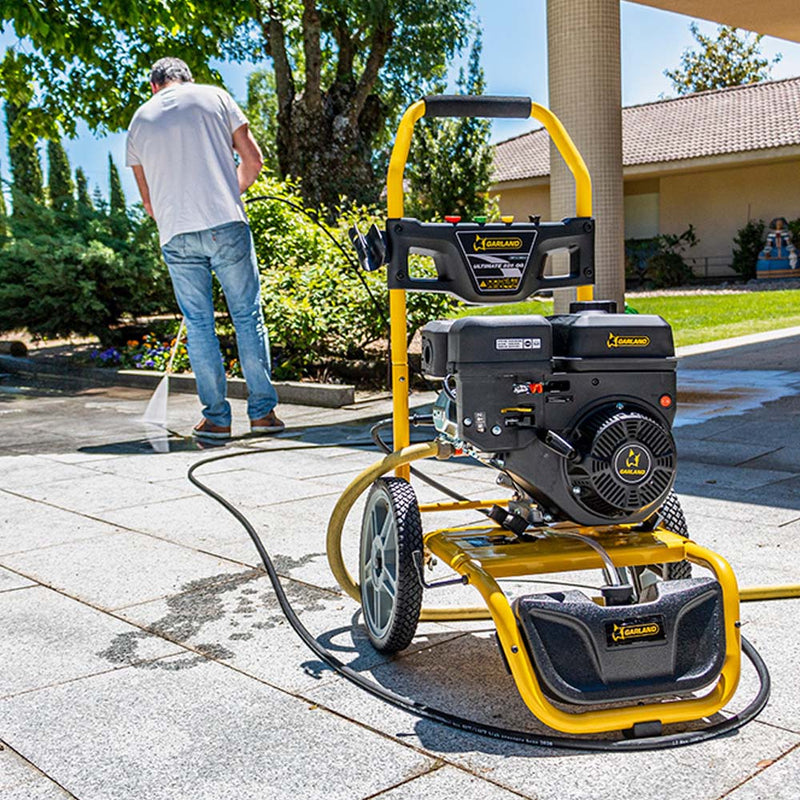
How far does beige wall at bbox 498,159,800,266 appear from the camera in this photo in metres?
26.8

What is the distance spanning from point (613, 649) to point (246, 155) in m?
4.91

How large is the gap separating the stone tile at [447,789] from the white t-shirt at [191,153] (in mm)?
4806

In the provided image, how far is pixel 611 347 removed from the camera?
267 centimetres

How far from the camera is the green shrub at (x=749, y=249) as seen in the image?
26.2m

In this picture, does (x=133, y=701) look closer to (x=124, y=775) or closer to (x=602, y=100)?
(x=124, y=775)

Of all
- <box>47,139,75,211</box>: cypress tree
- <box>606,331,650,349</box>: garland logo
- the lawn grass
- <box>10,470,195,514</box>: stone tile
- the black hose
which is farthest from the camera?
<box>47,139,75,211</box>: cypress tree

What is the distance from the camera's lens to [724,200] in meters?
28.0

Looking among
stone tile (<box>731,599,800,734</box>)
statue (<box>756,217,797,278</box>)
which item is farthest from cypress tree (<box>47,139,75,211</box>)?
stone tile (<box>731,599,800,734</box>)

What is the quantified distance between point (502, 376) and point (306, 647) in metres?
1.04

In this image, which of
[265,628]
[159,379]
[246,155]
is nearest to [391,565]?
[265,628]

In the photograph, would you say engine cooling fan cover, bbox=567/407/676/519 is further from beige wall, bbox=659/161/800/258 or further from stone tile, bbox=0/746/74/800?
beige wall, bbox=659/161/800/258

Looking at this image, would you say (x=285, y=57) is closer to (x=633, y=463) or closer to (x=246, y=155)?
(x=246, y=155)

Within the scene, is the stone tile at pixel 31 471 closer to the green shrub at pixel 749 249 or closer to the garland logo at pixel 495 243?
the garland logo at pixel 495 243

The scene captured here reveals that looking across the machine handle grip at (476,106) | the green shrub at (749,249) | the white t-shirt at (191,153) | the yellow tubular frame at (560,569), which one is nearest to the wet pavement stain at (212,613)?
the yellow tubular frame at (560,569)
